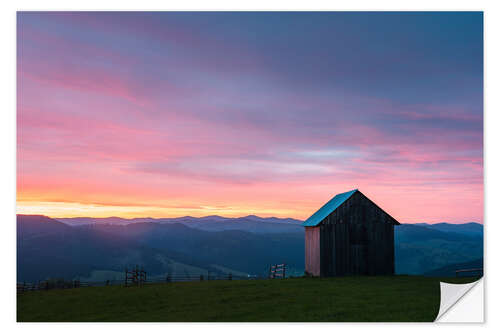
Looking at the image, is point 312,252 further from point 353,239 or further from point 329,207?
point 329,207

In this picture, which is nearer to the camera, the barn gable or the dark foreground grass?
the dark foreground grass

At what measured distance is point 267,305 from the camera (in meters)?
23.1

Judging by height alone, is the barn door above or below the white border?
below

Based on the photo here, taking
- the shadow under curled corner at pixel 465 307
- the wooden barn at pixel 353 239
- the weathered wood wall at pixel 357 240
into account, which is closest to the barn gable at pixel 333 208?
the wooden barn at pixel 353 239

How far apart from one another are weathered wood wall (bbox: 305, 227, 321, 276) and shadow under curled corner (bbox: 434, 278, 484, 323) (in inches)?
695

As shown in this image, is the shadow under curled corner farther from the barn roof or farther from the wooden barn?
the barn roof

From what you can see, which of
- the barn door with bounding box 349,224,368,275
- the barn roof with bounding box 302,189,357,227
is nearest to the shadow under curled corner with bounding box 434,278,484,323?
the barn door with bounding box 349,224,368,275

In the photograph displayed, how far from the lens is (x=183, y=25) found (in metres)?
23.2

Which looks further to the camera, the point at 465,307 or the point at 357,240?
the point at 357,240

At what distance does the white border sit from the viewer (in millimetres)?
19156

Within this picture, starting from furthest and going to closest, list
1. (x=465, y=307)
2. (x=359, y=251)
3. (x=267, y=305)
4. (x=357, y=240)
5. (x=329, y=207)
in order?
1. (x=329, y=207)
2. (x=357, y=240)
3. (x=359, y=251)
4. (x=267, y=305)
5. (x=465, y=307)
